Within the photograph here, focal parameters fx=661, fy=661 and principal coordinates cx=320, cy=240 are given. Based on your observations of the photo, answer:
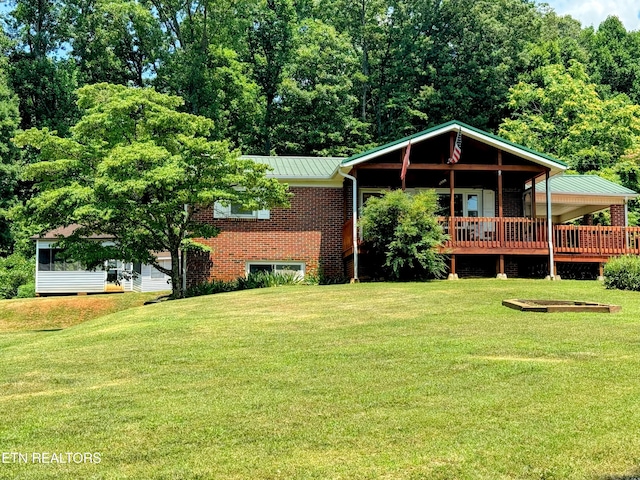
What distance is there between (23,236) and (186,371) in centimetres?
3156

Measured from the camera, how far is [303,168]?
73.7ft

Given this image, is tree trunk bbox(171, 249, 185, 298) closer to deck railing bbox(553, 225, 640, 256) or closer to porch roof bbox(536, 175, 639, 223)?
deck railing bbox(553, 225, 640, 256)

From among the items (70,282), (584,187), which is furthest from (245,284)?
(70,282)

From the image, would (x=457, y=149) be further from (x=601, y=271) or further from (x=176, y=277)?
(x=176, y=277)

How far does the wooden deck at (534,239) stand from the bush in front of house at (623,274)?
10.9 ft

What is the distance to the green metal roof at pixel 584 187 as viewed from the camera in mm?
22694

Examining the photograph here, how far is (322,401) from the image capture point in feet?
19.5

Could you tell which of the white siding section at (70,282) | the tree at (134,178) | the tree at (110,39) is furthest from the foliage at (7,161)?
the tree at (134,178)

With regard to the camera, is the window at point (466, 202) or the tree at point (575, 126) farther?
the tree at point (575, 126)

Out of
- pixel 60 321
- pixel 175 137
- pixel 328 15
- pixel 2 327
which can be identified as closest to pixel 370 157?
pixel 175 137

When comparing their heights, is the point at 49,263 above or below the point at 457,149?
below

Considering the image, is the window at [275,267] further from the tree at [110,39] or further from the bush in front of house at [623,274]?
the tree at [110,39]

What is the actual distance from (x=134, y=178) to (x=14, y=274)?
18.3 metres

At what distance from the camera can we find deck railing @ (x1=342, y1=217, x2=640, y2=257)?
762 inches
